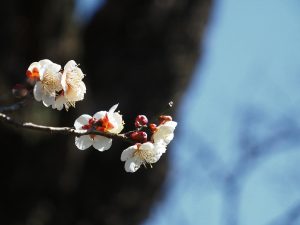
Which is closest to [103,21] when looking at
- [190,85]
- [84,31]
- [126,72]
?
[84,31]

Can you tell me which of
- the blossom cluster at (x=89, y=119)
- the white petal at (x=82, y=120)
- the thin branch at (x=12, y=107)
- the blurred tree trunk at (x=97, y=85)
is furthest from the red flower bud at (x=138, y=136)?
the blurred tree trunk at (x=97, y=85)

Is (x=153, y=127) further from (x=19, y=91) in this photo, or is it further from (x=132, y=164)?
(x=19, y=91)

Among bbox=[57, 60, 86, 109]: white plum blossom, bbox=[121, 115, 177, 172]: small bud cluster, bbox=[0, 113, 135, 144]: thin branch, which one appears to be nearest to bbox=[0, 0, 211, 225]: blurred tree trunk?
bbox=[57, 60, 86, 109]: white plum blossom

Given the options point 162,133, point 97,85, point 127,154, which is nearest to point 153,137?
point 162,133

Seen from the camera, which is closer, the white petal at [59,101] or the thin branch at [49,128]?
the thin branch at [49,128]

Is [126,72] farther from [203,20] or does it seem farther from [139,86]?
[203,20]

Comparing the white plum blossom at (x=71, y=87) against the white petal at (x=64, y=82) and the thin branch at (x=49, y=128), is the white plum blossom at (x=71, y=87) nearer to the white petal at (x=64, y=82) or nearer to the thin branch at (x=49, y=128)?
the white petal at (x=64, y=82)

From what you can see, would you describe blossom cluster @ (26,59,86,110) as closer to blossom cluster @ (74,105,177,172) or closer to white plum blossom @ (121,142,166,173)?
blossom cluster @ (74,105,177,172)

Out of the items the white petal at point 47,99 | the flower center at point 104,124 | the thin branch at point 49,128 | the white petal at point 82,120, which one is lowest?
the thin branch at point 49,128
